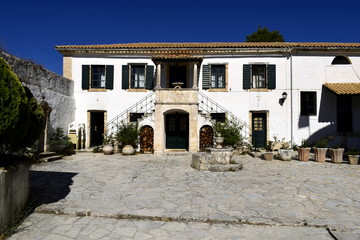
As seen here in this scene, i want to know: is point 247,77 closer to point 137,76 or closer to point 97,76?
point 137,76

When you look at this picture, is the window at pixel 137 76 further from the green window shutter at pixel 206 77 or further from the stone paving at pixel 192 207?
the stone paving at pixel 192 207

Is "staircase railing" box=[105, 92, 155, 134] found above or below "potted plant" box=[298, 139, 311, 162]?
above

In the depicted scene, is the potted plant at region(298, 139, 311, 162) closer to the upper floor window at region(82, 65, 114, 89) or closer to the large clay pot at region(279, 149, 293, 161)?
the large clay pot at region(279, 149, 293, 161)

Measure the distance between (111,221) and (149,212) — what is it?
656 mm

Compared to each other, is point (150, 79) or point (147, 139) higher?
point (150, 79)

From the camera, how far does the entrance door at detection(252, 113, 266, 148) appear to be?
14.2 metres

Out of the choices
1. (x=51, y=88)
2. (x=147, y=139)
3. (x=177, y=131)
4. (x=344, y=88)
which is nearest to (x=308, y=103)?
(x=344, y=88)

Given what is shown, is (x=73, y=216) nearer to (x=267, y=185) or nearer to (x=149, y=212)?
(x=149, y=212)

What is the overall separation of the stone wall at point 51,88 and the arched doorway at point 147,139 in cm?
467

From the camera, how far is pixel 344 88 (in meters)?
13.1

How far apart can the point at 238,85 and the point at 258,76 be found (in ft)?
4.87

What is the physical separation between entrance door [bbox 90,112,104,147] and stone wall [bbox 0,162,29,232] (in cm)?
1117

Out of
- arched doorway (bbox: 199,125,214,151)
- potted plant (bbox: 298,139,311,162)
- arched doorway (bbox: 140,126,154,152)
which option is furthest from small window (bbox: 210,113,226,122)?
potted plant (bbox: 298,139,311,162)

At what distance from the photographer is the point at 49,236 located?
127 inches
